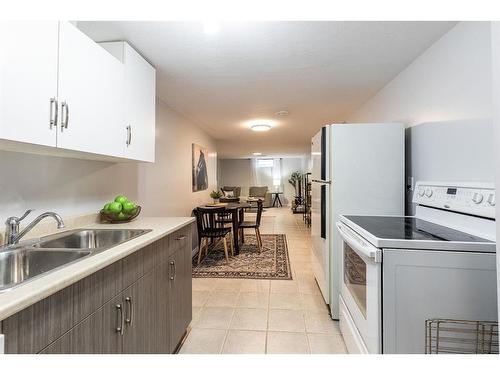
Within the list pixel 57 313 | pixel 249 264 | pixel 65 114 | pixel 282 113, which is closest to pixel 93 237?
pixel 65 114

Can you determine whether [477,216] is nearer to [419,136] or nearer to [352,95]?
[419,136]

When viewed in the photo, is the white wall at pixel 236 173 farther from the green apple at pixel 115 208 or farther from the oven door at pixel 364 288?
the oven door at pixel 364 288

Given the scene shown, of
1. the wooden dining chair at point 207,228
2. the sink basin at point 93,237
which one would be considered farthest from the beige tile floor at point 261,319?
the sink basin at point 93,237

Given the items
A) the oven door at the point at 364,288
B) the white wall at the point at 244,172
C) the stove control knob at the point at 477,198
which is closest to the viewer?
the oven door at the point at 364,288

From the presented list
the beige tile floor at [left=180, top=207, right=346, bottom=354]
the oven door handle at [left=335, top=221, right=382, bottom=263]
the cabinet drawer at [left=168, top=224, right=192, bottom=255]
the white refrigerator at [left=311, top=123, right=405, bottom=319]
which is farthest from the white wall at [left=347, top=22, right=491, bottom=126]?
the cabinet drawer at [left=168, top=224, right=192, bottom=255]

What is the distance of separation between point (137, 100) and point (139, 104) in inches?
1.4

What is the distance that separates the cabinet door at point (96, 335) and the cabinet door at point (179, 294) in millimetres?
562

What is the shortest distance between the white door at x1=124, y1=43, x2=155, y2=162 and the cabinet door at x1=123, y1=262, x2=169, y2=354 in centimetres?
88

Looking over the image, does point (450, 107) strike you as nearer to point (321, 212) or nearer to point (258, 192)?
point (321, 212)

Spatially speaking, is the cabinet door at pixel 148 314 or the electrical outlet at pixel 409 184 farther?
the electrical outlet at pixel 409 184

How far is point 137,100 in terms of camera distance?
187 cm

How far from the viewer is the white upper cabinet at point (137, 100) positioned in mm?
1735

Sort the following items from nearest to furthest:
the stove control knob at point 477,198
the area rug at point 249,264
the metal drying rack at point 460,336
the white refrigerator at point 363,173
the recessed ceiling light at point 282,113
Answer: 1. the metal drying rack at point 460,336
2. the stove control knob at point 477,198
3. the white refrigerator at point 363,173
4. the area rug at point 249,264
5. the recessed ceiling light at point 282,113

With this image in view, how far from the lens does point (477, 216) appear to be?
1323 mm
